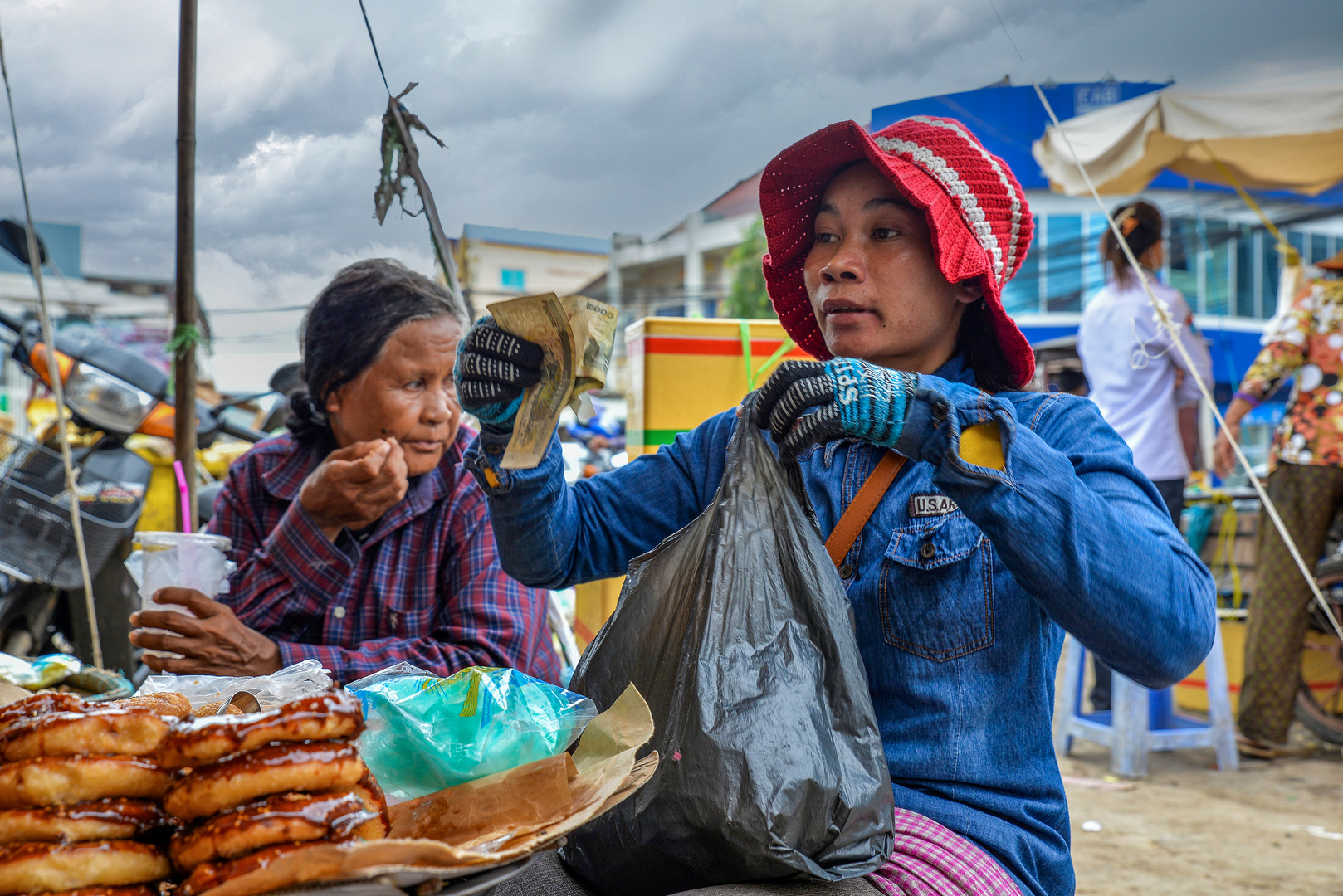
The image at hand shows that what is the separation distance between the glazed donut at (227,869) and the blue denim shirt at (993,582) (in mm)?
740

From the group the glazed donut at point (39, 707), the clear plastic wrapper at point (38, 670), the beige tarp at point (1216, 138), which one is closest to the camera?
the glazed donut at point (39, 707)

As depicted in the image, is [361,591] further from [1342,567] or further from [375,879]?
[1342,567]

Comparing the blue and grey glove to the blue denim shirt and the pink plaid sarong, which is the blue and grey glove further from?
the pink plaid sarong

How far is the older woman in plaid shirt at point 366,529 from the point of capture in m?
1.71

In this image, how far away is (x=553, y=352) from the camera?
122 cm

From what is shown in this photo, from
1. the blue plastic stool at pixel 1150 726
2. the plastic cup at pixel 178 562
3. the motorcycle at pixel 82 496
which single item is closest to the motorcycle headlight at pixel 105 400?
the motorcycle at pixel 82 496

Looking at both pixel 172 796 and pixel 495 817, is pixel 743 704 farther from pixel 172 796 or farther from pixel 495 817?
pixel 172 796

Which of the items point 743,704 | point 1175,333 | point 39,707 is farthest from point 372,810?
point 1175,333

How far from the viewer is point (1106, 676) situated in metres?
4.63

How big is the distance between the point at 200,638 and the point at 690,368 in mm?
1366

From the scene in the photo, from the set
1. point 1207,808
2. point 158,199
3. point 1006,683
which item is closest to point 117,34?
point 158,199

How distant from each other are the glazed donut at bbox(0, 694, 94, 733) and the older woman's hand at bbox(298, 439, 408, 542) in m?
0.88

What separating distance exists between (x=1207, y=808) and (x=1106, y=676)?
1.05 metres

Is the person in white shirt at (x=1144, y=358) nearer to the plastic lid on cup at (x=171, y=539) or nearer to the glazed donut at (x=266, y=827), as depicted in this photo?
the plastic lid on cup at (x=171, y=539)
